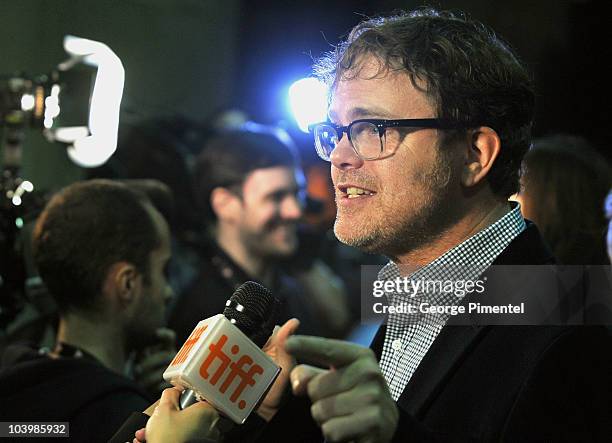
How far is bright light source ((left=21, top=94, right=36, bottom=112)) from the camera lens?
2.98 m

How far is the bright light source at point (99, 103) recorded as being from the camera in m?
3.22

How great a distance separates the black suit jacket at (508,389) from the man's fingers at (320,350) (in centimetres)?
28

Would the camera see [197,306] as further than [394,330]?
Yes

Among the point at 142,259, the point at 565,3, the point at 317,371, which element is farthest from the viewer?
the point at 565,3

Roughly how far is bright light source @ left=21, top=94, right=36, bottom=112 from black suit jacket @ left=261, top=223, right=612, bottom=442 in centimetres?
189

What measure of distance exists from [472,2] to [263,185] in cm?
238

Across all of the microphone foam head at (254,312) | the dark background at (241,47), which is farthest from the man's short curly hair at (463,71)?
the dark background at (241,47)

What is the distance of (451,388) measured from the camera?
5.34ft

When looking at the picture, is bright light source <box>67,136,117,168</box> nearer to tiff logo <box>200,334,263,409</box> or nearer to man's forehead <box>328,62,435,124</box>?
man's forehead <box>328,62,435,124</box>

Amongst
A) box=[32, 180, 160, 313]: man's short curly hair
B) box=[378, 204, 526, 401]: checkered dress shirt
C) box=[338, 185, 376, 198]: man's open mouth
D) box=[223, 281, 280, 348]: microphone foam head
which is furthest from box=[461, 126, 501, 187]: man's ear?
box=[32, 180, 160, 313]: man's short curly hair

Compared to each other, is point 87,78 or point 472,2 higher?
Answer: point 472,2

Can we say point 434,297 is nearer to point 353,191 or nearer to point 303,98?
point 353,191

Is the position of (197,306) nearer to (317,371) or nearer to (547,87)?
(317,371)

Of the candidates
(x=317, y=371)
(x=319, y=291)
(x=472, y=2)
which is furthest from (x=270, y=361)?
(x=472, y=2)
